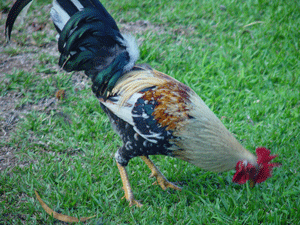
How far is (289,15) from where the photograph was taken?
20.5ft

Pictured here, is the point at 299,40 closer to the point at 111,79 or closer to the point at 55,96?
the point at 111,79

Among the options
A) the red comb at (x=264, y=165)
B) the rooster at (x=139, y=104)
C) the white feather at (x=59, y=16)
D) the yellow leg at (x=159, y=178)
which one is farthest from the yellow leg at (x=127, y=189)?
the white feather at (x=59, y=16)

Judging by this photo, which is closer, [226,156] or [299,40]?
[226,156]

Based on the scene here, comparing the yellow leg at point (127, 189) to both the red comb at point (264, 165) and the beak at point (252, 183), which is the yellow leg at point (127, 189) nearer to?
the beak at point (252, 183)

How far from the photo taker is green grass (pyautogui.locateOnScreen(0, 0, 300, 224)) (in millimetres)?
3486

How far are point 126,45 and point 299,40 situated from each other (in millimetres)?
3832

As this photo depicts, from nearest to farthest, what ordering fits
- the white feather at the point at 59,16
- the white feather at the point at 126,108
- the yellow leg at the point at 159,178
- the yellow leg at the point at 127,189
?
1. the white feather at the point at 126,108
2. the white feather at the point at 59,16
3. the yellow leg at the point at 127,189
4. the yellow leg at the point at 159,178

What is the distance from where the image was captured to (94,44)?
343cm

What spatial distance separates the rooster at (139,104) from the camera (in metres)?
3.16

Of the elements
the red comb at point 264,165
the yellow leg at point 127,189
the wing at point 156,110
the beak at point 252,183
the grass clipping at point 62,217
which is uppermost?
the wing at point 156,110

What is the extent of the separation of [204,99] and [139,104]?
195 centimetres

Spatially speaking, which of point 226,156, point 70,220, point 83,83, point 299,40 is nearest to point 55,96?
point 83,83

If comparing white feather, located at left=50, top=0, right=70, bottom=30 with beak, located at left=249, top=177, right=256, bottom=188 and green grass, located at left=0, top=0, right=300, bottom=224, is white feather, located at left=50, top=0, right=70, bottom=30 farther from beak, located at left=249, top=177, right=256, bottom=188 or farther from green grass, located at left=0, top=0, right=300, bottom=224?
beak, located at left=249, top=177, right=256, bottom=188

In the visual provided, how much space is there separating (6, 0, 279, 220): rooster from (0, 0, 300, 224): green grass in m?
0.39
